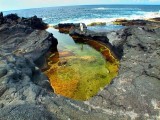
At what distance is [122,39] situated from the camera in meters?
23.3

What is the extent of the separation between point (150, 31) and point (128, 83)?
11208 mm

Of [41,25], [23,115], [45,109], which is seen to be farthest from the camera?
[41,25]

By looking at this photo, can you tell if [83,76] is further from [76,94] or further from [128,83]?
[128,83]

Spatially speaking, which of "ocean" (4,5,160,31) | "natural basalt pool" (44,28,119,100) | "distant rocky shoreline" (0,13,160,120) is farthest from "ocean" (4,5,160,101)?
"ocean" (4,5,160,31)

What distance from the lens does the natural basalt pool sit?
51.4 feet

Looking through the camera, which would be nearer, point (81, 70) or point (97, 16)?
point (81, 70)

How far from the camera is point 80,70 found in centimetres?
1941

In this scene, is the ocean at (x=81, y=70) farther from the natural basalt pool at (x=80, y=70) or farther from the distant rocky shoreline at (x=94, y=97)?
the distant rocky shoreline at (x=94, y=97)

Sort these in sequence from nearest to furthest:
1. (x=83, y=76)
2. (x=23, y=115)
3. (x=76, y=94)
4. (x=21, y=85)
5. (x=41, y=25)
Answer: (x=23, y=115) < (x=21, y=85) < (x=76, y=94) < (x=83, y=76) < (x=41, y=25)

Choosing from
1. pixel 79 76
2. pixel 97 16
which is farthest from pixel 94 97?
pixel 97 16

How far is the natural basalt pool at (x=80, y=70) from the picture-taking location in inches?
617

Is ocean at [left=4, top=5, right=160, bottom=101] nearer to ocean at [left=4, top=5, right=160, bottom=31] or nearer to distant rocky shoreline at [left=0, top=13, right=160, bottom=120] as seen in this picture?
distant rocky shoreline at [left=0, top=13, right=160, bottom=120]

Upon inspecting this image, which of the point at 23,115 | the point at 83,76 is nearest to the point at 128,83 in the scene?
the point at 23,115

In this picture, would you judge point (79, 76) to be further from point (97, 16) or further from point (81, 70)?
point (97, 16)
